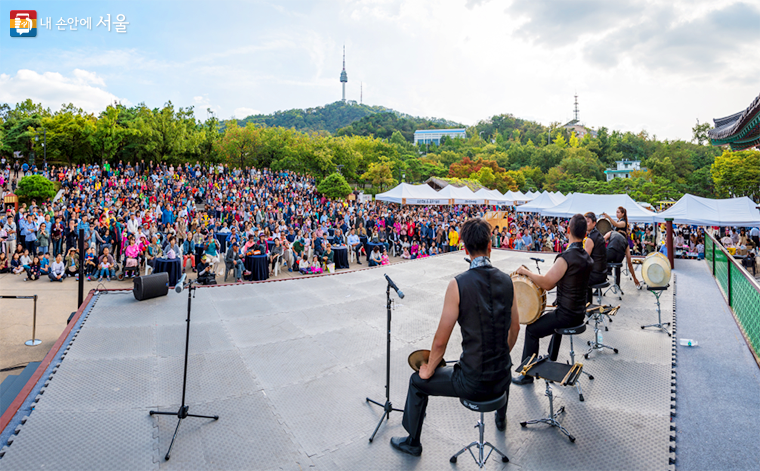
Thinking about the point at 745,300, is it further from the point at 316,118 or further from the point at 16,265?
the point at 316,118

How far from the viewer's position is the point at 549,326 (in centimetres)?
358

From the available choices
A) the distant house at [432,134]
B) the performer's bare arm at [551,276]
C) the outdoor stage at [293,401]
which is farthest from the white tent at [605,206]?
the distant house at [432,134]

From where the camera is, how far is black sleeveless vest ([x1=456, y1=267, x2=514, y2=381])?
7.57 feet

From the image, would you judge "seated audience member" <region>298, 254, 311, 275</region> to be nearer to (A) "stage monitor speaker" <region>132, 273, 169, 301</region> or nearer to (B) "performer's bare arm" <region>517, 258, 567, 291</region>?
(A) "stage monitor speaker" <region>132, 273, 169, 301</region>

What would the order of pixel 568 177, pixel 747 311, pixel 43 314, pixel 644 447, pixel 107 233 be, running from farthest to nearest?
pixel 568 177 < pixel 107 233 < pixel 43 314 < pixel 747 311 < pixel 644 447

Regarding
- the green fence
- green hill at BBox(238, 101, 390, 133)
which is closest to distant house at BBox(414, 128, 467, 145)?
green hill at BBox(238, 101, 390, 133)

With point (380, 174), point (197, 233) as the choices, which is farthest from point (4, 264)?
point (380, 174)

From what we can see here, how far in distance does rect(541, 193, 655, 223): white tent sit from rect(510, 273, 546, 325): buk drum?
1118cm

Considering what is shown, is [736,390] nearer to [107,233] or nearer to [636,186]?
[107,233]

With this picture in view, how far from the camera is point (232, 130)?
1515 inches

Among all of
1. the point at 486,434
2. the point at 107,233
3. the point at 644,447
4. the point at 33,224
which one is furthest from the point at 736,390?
the point at 33,224

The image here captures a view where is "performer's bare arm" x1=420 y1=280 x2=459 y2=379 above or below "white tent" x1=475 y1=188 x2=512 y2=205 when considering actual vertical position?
below

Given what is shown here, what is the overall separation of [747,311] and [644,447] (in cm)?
338

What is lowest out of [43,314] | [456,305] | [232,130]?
[43,314]
